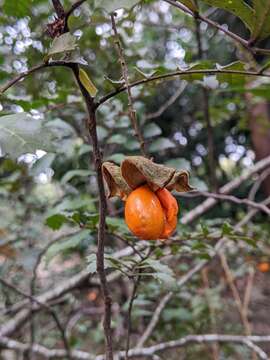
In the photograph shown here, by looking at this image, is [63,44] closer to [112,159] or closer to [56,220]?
[56,220]

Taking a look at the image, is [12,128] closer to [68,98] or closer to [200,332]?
[68,98]

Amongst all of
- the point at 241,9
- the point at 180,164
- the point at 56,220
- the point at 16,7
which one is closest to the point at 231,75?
the point at 241,9

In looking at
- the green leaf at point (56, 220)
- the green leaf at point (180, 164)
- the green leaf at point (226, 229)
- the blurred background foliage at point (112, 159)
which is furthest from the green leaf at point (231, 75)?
the green leaf at point (180, 164)

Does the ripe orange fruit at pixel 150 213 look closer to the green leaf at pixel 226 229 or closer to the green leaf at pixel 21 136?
the green leaf at pixel 21 136

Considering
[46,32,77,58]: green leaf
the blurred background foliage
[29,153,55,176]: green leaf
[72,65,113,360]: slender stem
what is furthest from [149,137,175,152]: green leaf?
[46,32,77,58]: green leaf

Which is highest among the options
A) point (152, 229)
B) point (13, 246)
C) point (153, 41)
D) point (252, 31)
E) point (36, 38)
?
point (153, 41)

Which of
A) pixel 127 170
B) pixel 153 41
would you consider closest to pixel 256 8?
pixel 127 170
